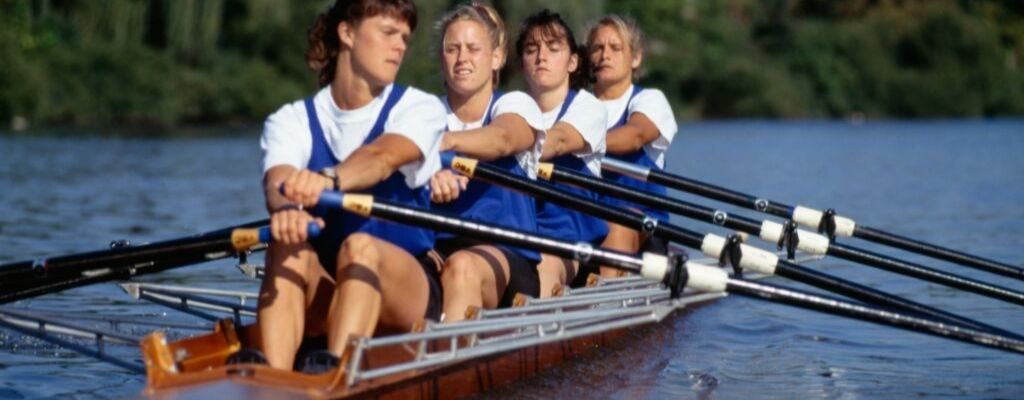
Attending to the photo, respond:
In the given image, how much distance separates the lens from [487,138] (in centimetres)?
650

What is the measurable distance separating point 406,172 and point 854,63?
162 ft

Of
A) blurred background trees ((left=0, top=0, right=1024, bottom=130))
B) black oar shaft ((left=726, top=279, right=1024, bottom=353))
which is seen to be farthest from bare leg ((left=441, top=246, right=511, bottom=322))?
blurred background trees ((left=0, top=0, right=1024, bottom=130))

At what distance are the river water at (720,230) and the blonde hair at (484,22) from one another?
1.33m

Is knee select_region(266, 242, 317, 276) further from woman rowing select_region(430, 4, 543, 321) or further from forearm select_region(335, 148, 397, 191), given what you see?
woman rowing select_region(430, 4, 543, 321)

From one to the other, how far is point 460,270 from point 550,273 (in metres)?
1.25

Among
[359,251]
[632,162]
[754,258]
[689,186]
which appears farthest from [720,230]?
[359,251]

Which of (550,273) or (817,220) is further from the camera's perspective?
(817,220)

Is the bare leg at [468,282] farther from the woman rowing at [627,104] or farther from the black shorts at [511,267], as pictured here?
the woman rowing at [627,104]

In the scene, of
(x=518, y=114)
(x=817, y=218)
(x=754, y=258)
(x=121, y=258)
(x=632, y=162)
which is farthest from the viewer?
(x=632, y=162)

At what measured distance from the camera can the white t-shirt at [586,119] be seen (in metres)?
7.58

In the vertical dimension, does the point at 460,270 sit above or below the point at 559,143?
below

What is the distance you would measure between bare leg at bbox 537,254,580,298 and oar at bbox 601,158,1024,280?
1127mm

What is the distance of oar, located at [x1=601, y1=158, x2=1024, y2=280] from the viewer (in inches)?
310

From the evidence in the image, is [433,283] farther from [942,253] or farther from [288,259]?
[942,253]
